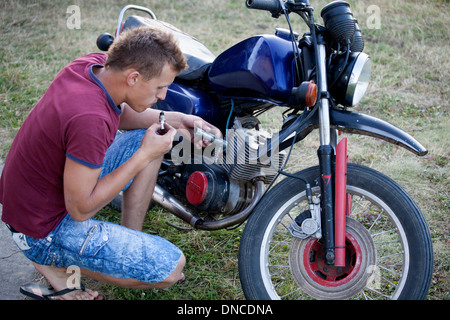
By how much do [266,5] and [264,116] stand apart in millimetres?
2485

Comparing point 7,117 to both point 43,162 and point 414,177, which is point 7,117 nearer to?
point 43,162

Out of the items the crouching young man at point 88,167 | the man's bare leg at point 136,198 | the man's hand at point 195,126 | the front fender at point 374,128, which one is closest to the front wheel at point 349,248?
the front fender at point 374,128

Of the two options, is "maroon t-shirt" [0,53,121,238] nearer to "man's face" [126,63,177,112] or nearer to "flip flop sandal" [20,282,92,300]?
"man's face" [126,63,177,112]

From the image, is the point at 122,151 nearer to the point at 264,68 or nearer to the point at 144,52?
the point at 144,52

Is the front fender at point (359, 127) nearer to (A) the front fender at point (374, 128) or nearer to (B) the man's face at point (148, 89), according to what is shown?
(A) the front fender at point (374, 128)

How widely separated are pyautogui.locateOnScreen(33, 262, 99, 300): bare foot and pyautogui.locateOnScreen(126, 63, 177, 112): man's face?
0.87 metres

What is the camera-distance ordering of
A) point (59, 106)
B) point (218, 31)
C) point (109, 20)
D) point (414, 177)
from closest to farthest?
1. point (59, 106)
2. point (414, 177)
3. point (218, 31)
4. point (109, 20)

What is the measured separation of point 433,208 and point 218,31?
14.5 feet

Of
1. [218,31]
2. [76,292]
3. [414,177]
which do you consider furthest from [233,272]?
[218,31]

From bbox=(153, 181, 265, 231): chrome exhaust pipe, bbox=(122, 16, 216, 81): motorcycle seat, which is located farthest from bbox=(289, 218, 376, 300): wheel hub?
bbox=(122, 16, 216, 81): motorcycle seat

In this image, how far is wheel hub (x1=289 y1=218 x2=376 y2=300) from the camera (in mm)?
2004

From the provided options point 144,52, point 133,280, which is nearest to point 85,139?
point 144,52

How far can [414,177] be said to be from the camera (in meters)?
3.60

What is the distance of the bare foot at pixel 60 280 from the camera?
7.06ft
